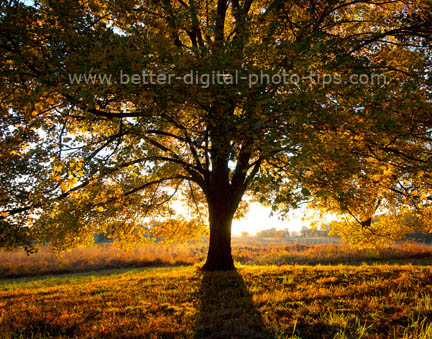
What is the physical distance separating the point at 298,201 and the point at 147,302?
15.2ft

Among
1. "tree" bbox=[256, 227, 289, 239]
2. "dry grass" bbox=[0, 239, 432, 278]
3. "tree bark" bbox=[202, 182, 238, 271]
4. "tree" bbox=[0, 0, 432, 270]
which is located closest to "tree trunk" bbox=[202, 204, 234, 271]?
"tree bark" bbox=[202, 182, 238, 271]

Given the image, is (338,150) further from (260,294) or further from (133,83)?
(133,83)

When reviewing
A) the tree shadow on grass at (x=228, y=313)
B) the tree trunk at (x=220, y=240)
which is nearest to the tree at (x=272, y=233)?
the tree trunk at (x=220, y=240)

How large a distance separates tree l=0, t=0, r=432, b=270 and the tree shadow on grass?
2.32m

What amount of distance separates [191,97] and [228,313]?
4.69 m

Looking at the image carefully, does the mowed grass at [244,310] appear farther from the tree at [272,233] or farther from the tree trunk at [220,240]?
the tree at [272,233]

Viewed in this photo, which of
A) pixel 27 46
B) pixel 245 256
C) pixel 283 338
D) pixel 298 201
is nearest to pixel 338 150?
pixel 298 201

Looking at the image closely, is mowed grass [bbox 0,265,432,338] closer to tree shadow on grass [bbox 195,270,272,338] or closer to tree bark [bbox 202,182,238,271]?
tree shadow on grass [bbox 195,270,272,338]

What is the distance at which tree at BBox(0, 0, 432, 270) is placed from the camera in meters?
6.43

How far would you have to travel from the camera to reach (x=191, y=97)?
6383 mm

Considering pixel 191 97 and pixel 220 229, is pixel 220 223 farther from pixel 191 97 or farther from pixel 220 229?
pixel 191 97

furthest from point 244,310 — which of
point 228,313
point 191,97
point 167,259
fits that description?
point 167,259

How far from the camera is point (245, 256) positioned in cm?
2491

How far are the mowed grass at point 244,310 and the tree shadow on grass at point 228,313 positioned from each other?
0.02m
